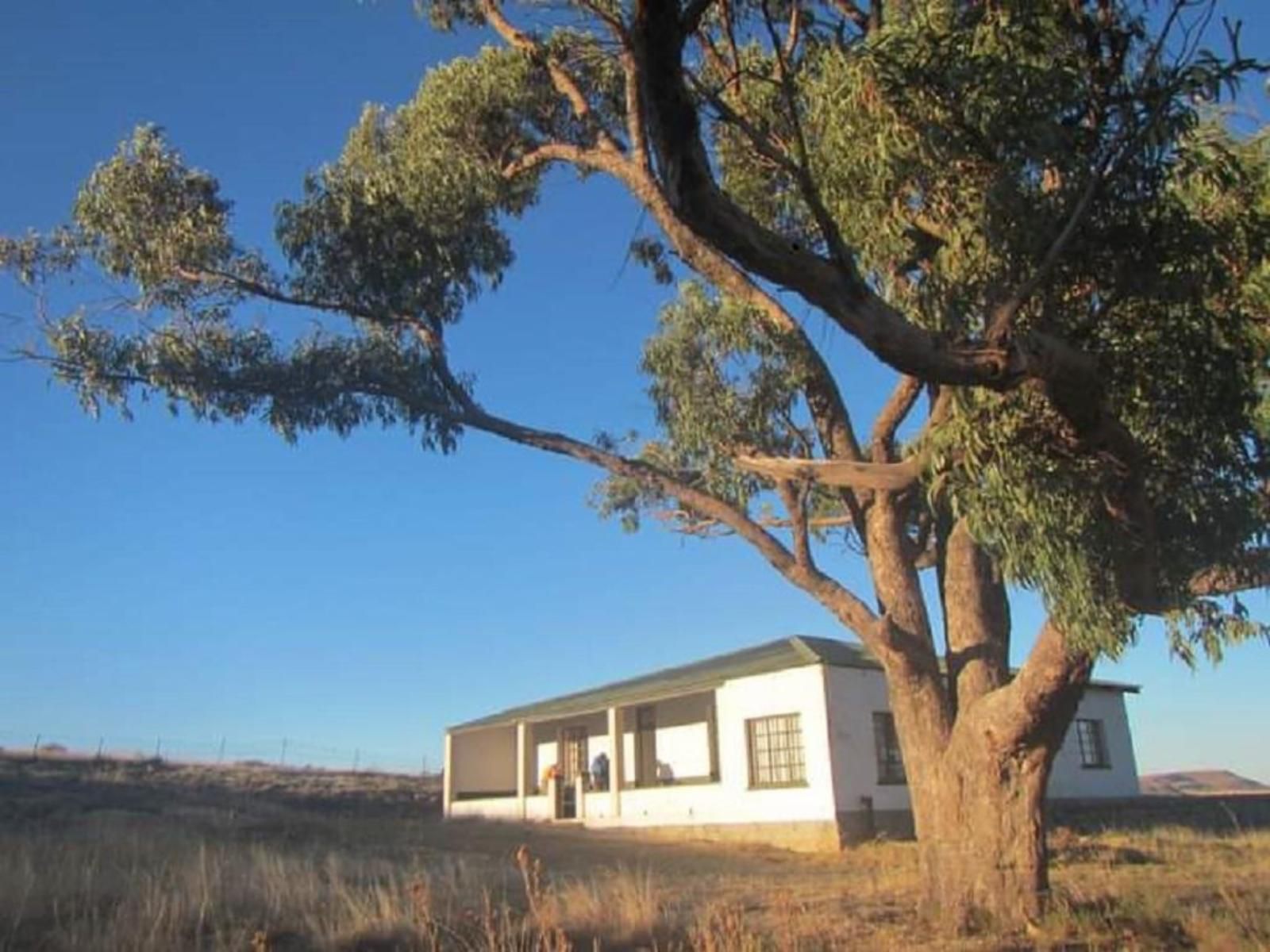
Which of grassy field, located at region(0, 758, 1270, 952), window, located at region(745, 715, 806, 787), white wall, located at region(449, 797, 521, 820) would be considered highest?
window, located at region(745, 715, 806, 787)

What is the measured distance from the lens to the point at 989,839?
406 inches

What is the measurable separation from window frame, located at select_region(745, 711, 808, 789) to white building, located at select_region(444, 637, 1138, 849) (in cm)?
2

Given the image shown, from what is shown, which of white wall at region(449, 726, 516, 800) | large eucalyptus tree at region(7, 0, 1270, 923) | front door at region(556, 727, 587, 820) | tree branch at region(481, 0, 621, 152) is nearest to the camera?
large eucalyptus tree at region(7, 0, 1270, 923)

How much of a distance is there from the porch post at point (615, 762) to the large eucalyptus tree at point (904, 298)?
40.1 ft

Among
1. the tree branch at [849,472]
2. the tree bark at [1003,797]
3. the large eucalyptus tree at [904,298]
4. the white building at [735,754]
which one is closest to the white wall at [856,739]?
the white building at [735,754]

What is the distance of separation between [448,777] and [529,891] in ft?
85.1

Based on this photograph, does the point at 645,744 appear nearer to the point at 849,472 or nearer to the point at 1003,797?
the point at 849,472

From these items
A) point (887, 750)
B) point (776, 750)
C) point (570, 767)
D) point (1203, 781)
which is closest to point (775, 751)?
point (776, 750)

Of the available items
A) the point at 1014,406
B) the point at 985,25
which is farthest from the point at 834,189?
the point at 1014,406

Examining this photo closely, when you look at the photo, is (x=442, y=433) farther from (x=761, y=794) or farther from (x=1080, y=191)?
(x=761, y=794)

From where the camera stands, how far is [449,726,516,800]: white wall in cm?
3344

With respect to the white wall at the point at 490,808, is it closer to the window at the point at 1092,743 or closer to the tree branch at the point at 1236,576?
the window at the point at 1092,743

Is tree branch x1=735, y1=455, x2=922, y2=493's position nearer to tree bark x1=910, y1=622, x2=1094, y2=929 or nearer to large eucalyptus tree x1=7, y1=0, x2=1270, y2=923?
large eucalyptus tree x1=7, y1=0, x2=1270, y2=923

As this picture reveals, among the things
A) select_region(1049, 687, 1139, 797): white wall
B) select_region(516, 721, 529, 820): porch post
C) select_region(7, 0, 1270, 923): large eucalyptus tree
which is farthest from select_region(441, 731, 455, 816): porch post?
select_region(7, 0, 1270, 923): large eucalyptus tree
